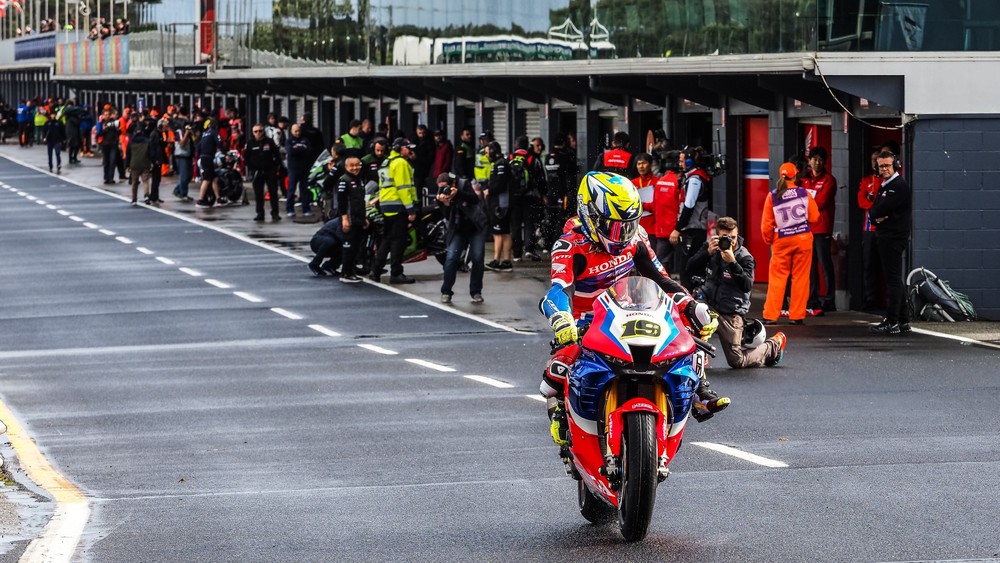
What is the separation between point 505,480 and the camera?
33.2 feet

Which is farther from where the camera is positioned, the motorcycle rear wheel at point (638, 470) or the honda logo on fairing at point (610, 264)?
the honda logo on fairing at point (610, 264)

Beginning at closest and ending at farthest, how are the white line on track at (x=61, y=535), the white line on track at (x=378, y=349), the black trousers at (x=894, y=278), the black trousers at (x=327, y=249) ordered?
the white line on track at (x=61, y=535), the white line on track at (x=378, y=349), the black trousers at (x=894, y=278), the black trousers at (x=327, y=249)

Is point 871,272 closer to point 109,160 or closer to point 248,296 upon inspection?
point 248,296

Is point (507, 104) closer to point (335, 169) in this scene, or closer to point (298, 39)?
point (335, 169)

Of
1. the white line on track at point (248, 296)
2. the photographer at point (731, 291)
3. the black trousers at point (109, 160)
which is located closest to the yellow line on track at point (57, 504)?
the photographer at point (731, 291)

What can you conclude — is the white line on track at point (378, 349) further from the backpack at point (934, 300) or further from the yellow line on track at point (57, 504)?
the backpack at point (934, 300)

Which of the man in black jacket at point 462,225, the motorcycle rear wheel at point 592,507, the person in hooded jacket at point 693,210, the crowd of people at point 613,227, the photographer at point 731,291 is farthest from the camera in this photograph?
the person in hooded jacket at point 693,210

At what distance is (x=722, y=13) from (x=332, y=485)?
13061mm

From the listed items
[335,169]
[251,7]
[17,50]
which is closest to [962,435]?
[335,169]

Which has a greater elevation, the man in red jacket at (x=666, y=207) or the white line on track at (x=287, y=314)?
the man in red jacket at (x=666, y=207)

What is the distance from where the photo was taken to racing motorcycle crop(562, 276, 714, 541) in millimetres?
7941

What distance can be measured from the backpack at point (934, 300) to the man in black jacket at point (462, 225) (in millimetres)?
5008

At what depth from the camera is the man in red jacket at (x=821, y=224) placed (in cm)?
2008

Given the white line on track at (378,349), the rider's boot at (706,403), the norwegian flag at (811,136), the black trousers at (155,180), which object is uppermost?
the norwegian flag at (811,136)
